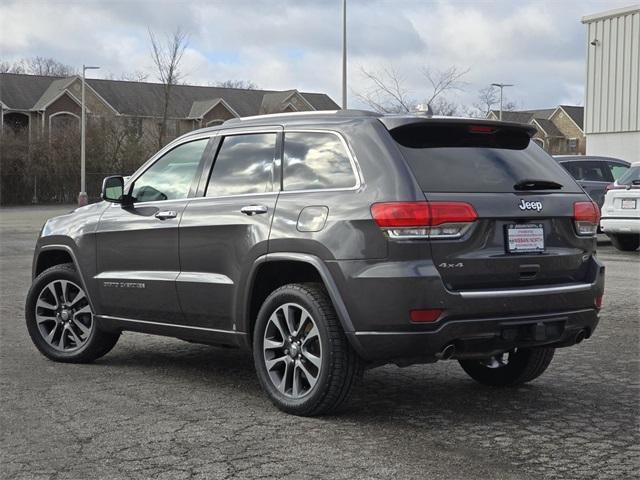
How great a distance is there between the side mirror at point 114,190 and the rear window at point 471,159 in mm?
2359

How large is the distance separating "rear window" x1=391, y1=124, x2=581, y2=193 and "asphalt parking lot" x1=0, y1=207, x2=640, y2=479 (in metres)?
1.34

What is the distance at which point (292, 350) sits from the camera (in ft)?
18.7

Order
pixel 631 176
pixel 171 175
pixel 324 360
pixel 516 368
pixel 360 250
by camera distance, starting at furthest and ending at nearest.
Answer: pixel 631 176 → pixel 171 175 → pixel 516 368 → pixel 324 360 → pixel 360 250

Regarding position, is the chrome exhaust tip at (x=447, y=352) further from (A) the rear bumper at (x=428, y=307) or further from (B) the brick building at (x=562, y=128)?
(B) the brick building at (x=562, y=128)

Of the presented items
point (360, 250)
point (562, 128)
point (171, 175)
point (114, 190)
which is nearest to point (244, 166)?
point (171, 175)

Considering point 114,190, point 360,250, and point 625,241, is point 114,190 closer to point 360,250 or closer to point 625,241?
point 360,250

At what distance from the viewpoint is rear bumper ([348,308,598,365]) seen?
17.1ft

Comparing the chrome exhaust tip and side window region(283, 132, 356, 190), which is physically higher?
side window region(283, 132, 356, 190)

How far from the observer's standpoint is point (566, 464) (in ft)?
15.4

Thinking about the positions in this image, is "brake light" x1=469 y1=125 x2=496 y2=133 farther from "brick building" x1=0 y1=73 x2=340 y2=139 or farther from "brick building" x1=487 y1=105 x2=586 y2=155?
"brick building" x1=487 y1=105 x2=586 y2=155

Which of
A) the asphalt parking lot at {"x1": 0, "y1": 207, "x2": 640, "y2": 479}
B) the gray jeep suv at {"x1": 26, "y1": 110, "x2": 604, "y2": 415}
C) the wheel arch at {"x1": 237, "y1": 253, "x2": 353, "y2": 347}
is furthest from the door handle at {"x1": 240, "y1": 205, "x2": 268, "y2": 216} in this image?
the asphalt parking lot at {"x1": 0, "y1": 207, "x2": 640, "y2": 479}

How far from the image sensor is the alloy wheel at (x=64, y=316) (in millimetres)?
7359

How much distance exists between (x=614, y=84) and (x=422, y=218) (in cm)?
3159

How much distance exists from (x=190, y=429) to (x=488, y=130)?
2.46m
